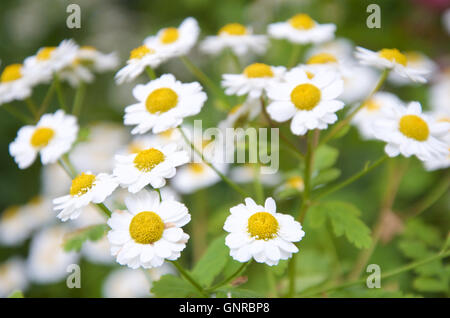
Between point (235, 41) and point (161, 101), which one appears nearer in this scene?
point (161, 101)

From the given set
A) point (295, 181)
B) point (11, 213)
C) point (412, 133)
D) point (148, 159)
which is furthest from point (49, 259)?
point (412, 133)

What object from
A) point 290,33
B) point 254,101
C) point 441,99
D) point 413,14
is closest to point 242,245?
point 254,101

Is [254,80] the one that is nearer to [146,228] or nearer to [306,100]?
[306,100]

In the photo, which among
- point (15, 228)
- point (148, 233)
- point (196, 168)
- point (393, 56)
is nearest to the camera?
point (148, 233)

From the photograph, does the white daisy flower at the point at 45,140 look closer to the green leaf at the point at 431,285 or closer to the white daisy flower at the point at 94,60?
the white daisy flower at the point at 94,60

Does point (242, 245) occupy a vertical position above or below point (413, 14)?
below
